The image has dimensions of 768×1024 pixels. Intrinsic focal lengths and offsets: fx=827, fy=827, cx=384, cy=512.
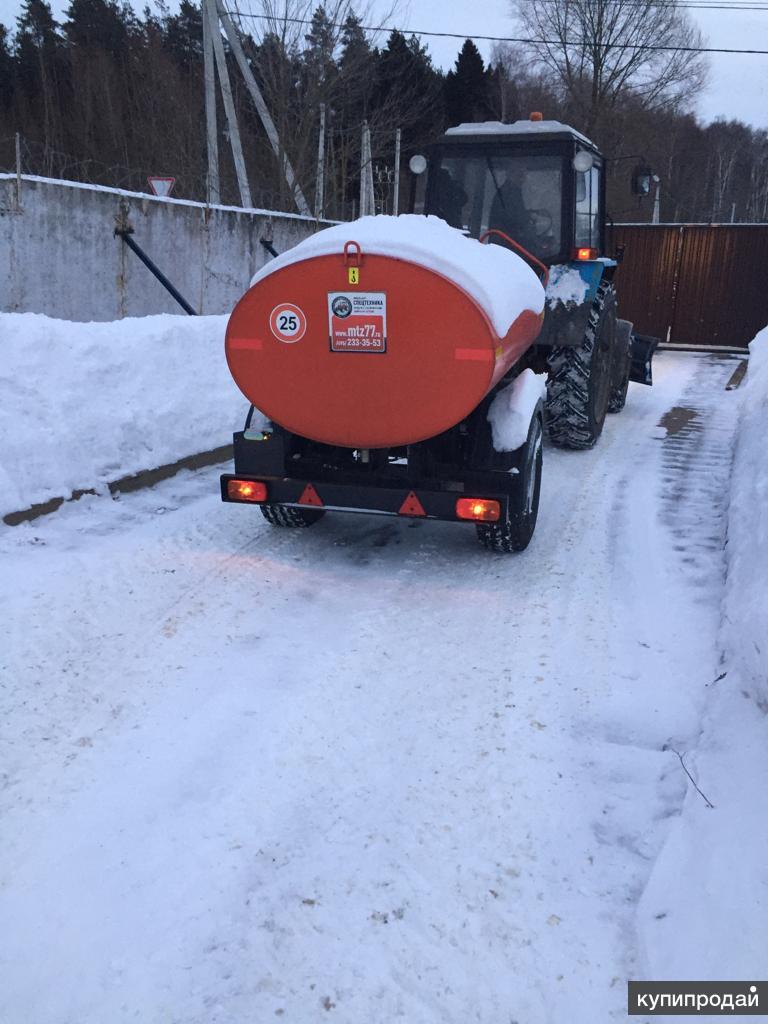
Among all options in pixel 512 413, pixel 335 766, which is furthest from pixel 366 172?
pixel 335 766

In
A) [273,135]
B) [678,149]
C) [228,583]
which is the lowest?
[228,583]

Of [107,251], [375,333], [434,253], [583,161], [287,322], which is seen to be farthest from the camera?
[107,251]

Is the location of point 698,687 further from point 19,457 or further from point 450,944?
point 19,457

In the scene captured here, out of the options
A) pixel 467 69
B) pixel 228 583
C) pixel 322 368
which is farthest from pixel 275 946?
pixel 467 69

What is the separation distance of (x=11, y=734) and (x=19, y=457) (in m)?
2.77

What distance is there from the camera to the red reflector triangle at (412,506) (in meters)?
4.77

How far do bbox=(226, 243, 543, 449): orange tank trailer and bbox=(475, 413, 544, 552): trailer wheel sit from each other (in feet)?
2.12

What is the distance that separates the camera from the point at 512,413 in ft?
16.2

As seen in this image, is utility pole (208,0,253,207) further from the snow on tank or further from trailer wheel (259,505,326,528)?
the snow on tank

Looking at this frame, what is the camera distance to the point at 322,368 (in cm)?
455

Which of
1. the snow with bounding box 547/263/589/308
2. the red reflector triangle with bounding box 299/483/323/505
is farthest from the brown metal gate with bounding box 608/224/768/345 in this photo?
the red reflector triangle with bounding box 299/483/323/505

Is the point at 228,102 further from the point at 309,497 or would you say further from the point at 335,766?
the point at 335,766

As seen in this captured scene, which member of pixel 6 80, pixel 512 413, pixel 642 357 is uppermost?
pixel 6 80

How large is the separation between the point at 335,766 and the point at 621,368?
314 inches
